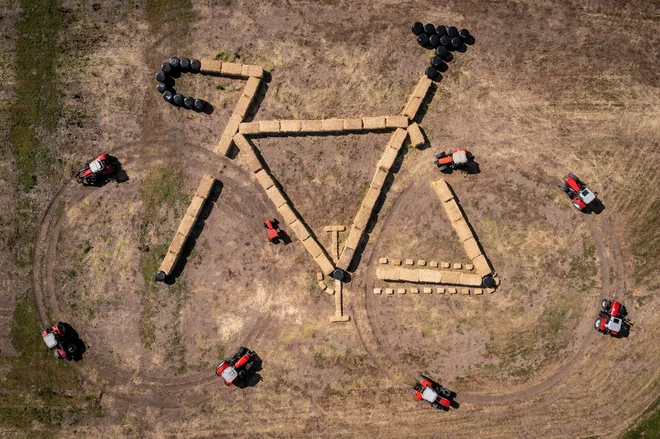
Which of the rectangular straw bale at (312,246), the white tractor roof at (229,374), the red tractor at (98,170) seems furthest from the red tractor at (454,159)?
the red tractor at (98,170)

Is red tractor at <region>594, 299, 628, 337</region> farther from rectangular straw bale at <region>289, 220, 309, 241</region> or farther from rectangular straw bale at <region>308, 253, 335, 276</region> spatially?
rectangular straw bale at <region>289, 220, 309, 241</region>

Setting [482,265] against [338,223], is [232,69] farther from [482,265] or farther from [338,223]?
[482,265]

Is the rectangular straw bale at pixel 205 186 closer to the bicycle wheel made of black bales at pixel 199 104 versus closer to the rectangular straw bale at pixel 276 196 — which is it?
the rectangular straw bale at pixel 276 196

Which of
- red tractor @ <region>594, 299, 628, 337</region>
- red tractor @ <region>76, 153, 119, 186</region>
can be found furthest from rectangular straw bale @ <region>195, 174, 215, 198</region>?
red tractor @ <region>594, 299, 628, 337</region>

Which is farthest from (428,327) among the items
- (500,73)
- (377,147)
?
(500,73)

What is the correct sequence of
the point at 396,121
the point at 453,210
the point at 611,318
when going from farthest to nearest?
1. the point at 396,121
2. the point at 453,210
3. the point at 611,318

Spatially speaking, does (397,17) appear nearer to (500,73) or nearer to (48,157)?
(500,73)

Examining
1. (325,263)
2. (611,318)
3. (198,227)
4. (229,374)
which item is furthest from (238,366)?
(611,318)
